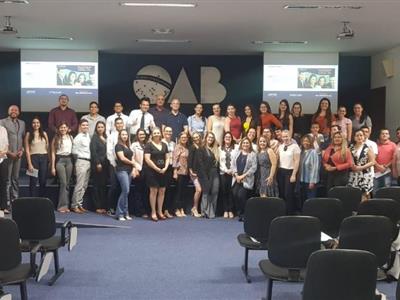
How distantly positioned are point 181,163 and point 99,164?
1.30 metres

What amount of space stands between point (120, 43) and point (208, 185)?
148 inches

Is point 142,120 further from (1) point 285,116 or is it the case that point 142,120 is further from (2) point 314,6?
(2) point 314,6

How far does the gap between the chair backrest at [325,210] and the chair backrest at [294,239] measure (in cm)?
100

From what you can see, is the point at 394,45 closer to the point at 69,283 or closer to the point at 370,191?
the point at 370,191

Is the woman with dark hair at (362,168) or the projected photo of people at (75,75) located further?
the projected photo of people at (75,75)

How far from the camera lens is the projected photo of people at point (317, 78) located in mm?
10875

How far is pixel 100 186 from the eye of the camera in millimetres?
8484

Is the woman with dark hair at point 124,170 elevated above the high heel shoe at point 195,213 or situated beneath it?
elevated above

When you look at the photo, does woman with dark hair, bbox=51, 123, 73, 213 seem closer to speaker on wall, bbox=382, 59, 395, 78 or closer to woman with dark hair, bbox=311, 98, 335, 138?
woman with dark hair, bbox=311, 98, 335, 138

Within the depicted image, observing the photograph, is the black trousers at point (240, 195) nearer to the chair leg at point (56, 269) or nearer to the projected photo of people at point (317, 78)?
the chair leg at point (56, 269)

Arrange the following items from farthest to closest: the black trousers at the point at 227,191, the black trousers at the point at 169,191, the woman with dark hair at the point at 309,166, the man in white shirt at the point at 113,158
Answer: the black trousers at the point at 227,191, the black trousers at the point at 169,191, the man in white shirt at the point at 113,158, the woman with dark hair at the point at 309,166

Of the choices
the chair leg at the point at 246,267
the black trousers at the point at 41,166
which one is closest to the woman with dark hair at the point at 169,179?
the black trousers at the point at 41,166

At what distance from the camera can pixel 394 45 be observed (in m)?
10.3

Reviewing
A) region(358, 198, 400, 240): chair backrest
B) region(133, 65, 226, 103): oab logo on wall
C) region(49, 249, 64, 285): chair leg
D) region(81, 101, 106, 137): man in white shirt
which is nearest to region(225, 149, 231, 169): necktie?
region(81, 101, 106, 137): man in white shirt
